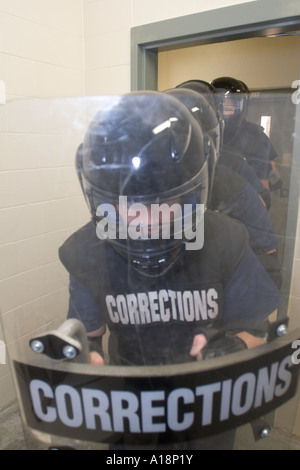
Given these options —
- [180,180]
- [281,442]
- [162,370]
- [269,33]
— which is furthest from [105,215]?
[269,33]

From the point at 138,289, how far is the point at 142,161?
21cm

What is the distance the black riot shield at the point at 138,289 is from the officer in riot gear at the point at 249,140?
8 centimetres

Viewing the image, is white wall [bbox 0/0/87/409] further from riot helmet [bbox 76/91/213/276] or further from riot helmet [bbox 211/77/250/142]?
riot helmet [bbox 211/77/250/142]

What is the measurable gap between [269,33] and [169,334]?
1.18 m

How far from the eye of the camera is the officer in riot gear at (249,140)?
2.37 ft

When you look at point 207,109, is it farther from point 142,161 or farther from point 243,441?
point 243,441

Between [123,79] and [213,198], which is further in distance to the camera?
[123,79]

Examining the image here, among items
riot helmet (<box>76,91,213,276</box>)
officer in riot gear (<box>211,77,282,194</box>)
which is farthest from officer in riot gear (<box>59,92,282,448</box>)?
officer in riot gear (<box>211,77,282,194</box>)

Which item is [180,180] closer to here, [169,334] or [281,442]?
[169,334]

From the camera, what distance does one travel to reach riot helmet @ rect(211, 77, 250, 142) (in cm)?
77

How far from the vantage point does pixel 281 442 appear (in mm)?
505

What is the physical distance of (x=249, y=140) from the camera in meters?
0.76

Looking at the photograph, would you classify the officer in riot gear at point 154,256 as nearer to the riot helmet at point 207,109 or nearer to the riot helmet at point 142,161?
the riot helmet at point 142,161

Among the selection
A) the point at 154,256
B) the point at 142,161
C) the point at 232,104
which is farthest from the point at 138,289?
the point at 232,104
